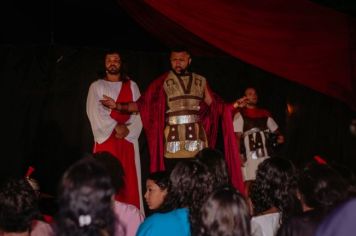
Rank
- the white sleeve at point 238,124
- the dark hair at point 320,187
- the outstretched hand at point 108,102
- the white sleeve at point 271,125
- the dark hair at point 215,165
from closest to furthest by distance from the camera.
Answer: the dark hair at point 320,187 < the dark hair at point 215,165 < the outstretched hand at point 108,102 < the white sleeve at point 238,124 < the white sleeve at point 271,125

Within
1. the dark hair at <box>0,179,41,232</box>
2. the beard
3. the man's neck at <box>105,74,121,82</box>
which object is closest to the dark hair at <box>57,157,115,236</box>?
the dark hair at <box>0,179,41,232</box>

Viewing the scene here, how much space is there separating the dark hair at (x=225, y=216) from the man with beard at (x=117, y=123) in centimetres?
351

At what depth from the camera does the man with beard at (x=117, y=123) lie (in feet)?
18.2

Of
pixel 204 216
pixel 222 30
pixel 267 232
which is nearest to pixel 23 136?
pixel 222 30

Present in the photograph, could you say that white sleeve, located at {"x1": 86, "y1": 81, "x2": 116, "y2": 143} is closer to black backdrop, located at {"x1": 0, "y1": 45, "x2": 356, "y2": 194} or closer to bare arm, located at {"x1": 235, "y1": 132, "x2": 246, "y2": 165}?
black backdrop, located at {"x1": 0, "y1": 45, "x2": 356, "y2": 194}

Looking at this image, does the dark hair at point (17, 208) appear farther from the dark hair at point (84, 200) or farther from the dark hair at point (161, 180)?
the dark hair at point (161, 180)

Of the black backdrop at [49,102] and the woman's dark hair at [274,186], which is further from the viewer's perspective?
the black backdrop at [49,102]

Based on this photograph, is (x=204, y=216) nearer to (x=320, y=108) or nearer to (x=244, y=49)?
A: (x=244, y=49)

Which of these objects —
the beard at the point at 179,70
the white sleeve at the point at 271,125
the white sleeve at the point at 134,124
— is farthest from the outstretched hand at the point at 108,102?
the white sleeve at the point at 271,125

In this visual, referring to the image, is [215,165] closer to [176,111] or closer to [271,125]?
[176,111]

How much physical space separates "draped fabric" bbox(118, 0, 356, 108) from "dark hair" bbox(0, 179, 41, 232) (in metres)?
2.93

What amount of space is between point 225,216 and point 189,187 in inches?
24.4

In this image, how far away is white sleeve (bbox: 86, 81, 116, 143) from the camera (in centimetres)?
554

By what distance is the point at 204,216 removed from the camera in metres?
2.01
